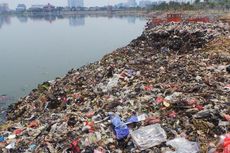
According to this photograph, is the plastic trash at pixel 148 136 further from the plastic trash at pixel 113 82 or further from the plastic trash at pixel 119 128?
the plastic trash at pixel 113 82

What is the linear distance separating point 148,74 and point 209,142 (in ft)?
15.9

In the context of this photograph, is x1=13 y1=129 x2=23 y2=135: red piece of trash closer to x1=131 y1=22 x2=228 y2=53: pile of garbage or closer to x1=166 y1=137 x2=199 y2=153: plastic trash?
x1=166 y1=137 x2=199 y2=153: plastic trash

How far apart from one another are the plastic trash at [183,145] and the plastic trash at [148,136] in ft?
0.59

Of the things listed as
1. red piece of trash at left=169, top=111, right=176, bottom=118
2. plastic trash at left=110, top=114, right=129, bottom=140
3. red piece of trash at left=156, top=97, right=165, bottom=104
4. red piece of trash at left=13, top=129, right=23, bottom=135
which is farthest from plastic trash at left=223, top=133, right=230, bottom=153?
red piece of trash at left=13, top=129, right=23, bottom=135

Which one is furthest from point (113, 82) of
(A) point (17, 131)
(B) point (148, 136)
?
(B) point (148, 136)

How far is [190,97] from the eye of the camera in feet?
22.5

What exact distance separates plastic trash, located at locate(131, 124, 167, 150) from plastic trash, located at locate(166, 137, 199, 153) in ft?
0.59

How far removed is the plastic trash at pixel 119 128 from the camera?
5.93 meters

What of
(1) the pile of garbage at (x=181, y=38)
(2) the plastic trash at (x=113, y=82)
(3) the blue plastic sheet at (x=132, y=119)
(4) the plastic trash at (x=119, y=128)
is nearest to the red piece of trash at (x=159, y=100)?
(3) the blue plastic sheet at (x=132, y=119)

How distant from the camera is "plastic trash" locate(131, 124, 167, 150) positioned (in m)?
5.50

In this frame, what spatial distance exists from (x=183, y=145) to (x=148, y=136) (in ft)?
2.00

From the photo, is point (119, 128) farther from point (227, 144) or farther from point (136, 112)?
point (227, 144)

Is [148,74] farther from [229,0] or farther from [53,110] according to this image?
[229,0]

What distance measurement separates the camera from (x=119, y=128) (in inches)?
240
